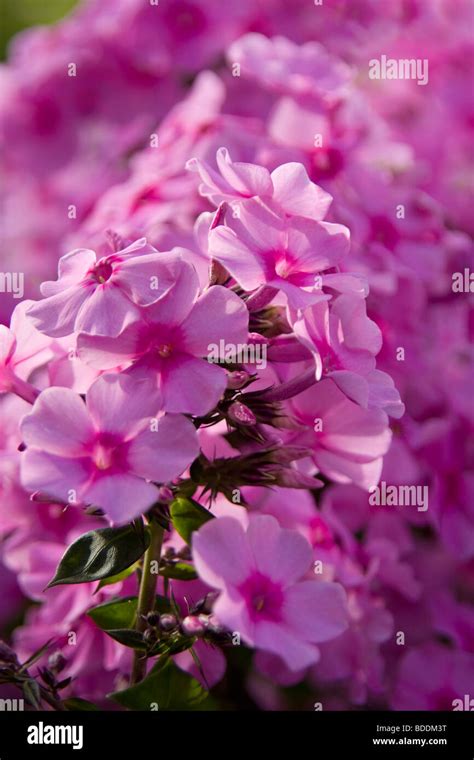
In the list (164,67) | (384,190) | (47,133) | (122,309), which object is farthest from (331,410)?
(47,133)

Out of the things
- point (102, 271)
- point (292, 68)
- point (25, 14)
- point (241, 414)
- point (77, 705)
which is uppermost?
point (25, 14)

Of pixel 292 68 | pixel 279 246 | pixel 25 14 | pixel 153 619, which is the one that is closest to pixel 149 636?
pixel 153 619

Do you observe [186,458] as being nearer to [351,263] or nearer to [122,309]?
[122,309]

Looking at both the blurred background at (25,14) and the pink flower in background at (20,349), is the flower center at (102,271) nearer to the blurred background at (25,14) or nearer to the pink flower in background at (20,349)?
the pink flower in background at (20,349)

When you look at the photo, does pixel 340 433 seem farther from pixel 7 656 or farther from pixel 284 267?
pixel 7 656

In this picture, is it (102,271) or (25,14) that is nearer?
(102,271)
